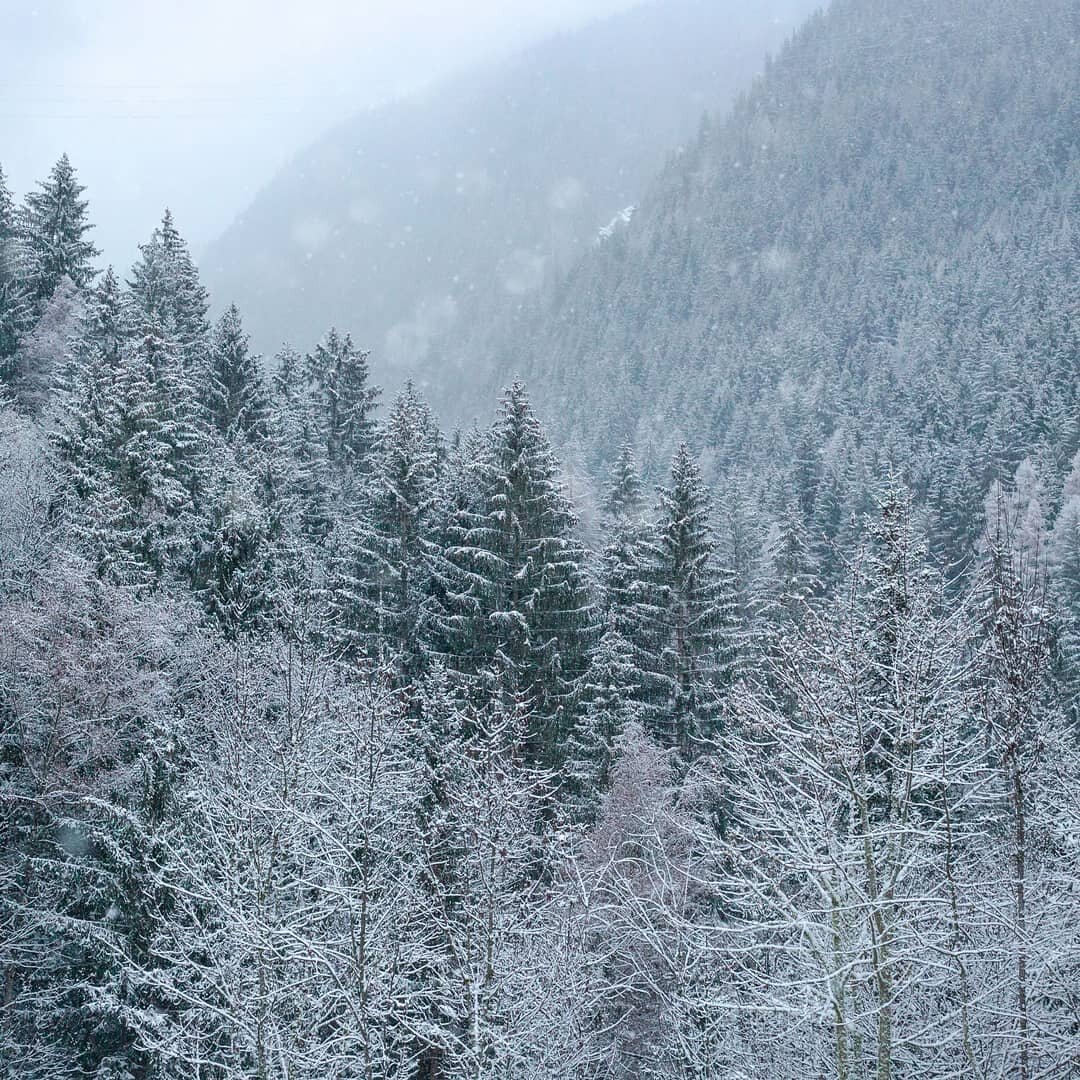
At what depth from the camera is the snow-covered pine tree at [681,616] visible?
27969 millimetres

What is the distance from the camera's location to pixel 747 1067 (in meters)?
10.2

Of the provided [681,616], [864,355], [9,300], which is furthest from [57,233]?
[864,355]

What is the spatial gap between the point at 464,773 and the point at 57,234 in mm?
37312

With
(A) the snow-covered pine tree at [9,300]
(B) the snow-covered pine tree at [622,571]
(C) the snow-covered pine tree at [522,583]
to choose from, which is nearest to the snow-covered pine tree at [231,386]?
(A) the snow-covered pine tree at [9,300]

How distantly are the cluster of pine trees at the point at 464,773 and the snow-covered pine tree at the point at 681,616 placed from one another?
0.16m

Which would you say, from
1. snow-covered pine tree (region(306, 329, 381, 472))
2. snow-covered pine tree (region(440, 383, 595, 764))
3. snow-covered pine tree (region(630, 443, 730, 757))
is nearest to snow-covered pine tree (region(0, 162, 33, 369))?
snow-covered pine tree (region(306, 329, 381, 472))

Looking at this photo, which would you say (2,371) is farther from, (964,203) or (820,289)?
(964,203)

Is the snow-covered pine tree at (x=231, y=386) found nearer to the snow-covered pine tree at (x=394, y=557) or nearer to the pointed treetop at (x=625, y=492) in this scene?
the snow-covered pine tree at (x=394, y=557)

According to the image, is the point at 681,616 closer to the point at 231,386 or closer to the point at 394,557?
the point at 394,557

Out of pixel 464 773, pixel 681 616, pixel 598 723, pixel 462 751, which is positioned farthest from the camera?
pixel 681 616

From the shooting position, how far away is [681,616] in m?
29.1

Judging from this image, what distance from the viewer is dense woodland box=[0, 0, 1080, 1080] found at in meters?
9.64

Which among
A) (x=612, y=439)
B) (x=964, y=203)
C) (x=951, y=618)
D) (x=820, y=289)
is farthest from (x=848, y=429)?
(x=964, y=203)

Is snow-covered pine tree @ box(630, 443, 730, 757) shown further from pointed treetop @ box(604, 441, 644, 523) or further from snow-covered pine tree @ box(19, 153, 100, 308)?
snow-covered pine tree @ box(19, 153, 100, 308)
